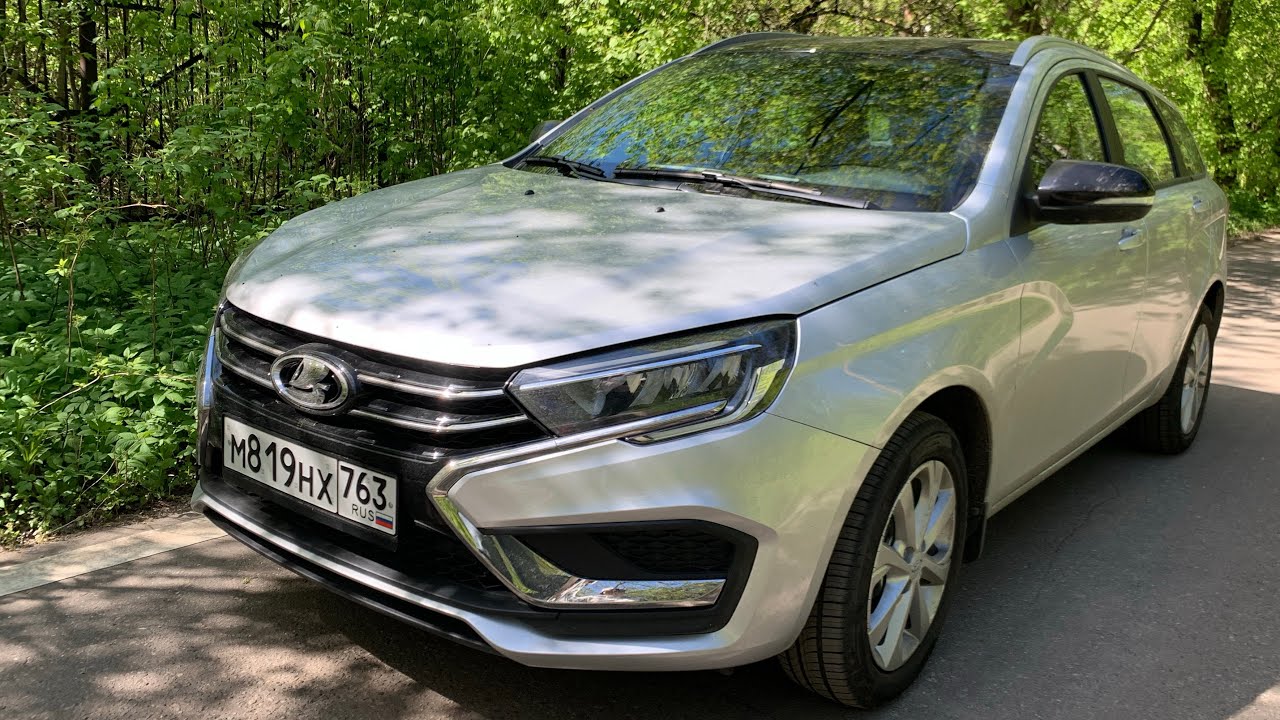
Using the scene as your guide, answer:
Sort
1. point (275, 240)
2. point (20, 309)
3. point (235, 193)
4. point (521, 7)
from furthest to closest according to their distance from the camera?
point (521, 7) → point (235, 193) → point (20, 309) → point (275, 240)

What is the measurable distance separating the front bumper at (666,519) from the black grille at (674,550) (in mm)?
45

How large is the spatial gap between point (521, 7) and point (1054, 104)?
13.7 feet

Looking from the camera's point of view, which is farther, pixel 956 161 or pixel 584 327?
pixel 956 161

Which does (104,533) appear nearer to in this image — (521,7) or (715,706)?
(715,706)

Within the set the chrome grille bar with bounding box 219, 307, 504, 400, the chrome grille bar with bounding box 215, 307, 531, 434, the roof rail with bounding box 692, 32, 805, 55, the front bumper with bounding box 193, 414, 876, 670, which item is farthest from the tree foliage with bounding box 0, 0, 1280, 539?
the roof rail with bounding box 692, 32, 805, 55

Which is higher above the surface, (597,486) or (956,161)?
(956,161)

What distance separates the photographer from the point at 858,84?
3.72m

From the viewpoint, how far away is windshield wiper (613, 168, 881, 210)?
3209 mm

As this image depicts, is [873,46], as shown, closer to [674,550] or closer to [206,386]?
[674,550]

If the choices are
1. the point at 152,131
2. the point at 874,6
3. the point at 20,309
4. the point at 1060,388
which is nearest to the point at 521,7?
the point at 152,131

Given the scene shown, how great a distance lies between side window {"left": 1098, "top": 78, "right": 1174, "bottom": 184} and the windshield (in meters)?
0.86

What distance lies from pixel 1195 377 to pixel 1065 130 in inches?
80.0

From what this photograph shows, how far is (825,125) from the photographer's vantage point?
3.54m

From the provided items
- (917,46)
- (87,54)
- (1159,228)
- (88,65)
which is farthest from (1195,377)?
(88,65)
